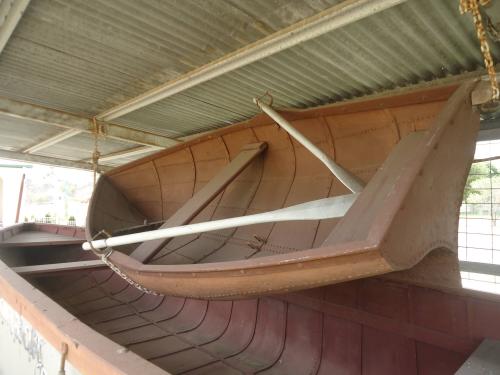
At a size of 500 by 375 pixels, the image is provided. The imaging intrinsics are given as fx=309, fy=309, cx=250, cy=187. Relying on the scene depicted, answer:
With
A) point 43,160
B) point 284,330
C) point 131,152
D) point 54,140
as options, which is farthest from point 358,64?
point 43,160

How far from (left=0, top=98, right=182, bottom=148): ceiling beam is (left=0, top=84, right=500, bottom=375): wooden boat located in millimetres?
2283

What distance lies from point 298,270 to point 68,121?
5.77 m

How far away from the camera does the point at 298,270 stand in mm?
1256

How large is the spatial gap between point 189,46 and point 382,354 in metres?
3.32

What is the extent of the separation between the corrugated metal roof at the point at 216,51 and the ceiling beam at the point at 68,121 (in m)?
0.15

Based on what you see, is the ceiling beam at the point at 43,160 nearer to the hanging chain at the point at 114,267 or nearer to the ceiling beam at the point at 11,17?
the ceiling beam at the point at 11,17

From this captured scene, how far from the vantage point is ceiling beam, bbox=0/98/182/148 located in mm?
4848

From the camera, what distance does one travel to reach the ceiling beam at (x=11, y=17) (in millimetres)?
2721

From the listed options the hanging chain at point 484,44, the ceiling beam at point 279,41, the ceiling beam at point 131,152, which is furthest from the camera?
the ceiling beam at point 131,152

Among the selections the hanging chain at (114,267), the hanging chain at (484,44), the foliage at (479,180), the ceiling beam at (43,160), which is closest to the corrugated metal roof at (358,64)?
the hanging chain at (484,44)

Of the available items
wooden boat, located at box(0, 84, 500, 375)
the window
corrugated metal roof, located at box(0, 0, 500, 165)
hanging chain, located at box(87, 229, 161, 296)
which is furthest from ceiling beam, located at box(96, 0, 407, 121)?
the window

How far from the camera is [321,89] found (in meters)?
4.40

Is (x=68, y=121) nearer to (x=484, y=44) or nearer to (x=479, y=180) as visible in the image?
(x=484, y=44)

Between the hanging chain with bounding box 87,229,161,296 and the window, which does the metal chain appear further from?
the window
